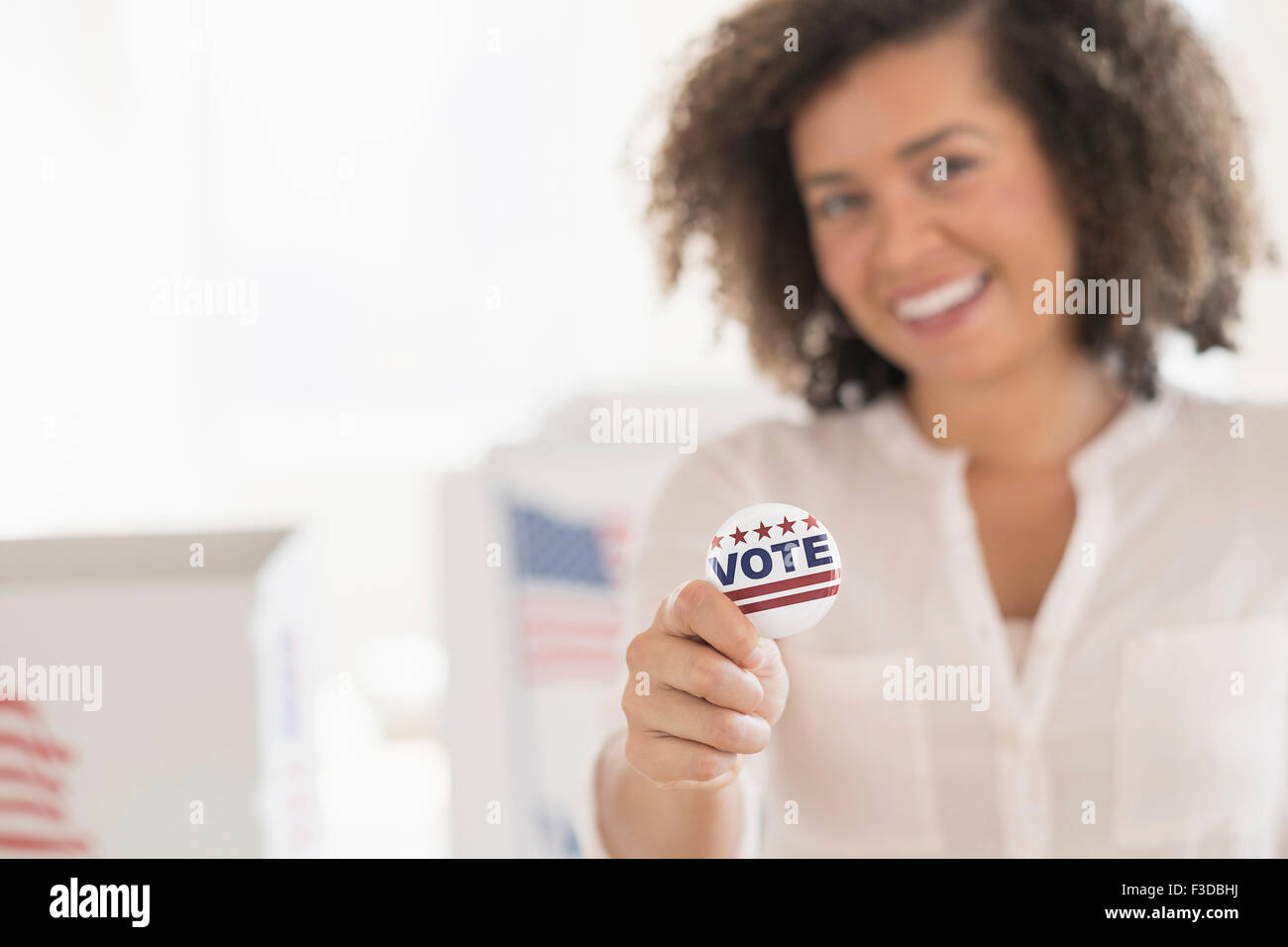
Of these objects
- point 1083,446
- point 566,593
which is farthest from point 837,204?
point 566,593

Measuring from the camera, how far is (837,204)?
92 cm

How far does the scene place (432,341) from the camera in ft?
10.3

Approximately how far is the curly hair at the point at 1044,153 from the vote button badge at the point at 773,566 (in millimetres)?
568

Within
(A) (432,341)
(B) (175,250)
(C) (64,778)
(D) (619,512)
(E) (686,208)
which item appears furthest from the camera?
(A) (432,341)

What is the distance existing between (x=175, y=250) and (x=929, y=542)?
2.56m

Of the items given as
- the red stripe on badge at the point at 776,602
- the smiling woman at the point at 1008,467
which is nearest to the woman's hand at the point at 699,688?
the red stripe on badge at the point at 776,602

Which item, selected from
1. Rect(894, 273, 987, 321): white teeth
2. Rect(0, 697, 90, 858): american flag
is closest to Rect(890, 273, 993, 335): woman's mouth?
Rect(894, 273, 987, 321): white teeth

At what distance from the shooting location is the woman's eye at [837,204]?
2.99 ft

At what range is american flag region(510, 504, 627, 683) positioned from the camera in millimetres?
1193

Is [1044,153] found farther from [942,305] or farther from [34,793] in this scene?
[34,793]

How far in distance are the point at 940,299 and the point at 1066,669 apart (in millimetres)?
303

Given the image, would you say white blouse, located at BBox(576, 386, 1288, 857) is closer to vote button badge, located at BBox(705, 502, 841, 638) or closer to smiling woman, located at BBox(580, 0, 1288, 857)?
smiling woman, located at BBox(580, 0, 1288, 857)
